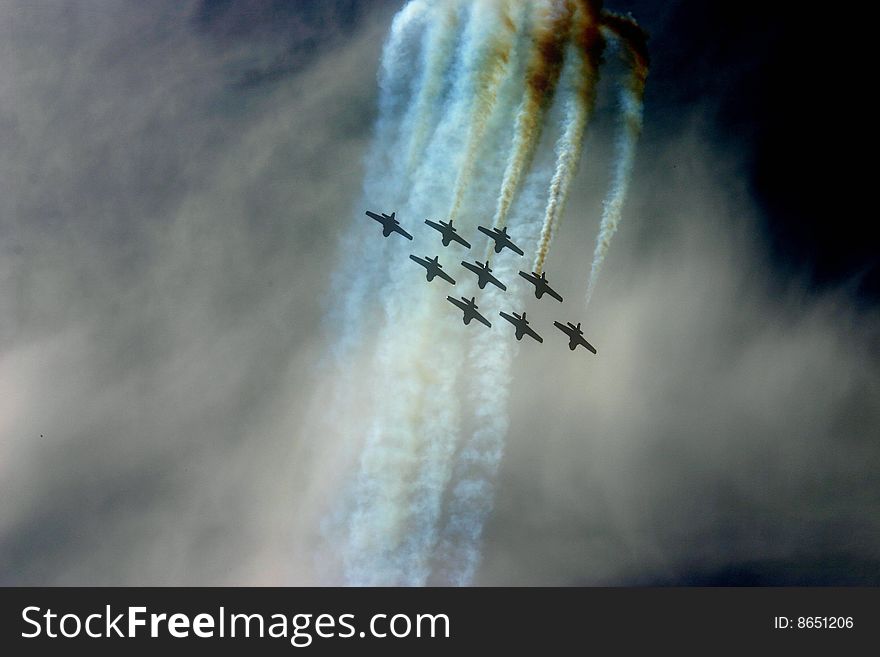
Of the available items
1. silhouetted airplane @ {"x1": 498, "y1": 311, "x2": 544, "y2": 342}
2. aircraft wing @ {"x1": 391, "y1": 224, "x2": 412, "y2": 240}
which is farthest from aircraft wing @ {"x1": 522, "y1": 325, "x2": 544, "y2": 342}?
aircraft wing @ {"x1": 391, "y1": 224, "x2": 412, "y2": 240}

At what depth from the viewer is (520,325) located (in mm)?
75625

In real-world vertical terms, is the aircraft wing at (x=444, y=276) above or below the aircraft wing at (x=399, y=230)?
below

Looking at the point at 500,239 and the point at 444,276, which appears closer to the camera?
the point at 500,239

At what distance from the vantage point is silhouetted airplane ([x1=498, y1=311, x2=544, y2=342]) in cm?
7556

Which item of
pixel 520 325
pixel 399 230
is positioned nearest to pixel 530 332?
pixel 520 325

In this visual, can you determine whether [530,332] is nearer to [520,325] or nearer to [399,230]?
[520,325]

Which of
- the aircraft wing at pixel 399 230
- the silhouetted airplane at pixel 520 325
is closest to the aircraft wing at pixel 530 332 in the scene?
the silhouetted airplane at pixel 520 325

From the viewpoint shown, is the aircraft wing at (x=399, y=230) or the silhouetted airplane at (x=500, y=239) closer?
the silhouetted airplane at (x=500, y=239)

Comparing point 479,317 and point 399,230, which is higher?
point 399,230

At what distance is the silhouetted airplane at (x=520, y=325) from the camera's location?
248 ft

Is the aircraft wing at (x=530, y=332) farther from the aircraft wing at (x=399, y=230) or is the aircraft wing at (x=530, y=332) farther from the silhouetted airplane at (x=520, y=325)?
the aircraft wing at (x=399, y=230)
